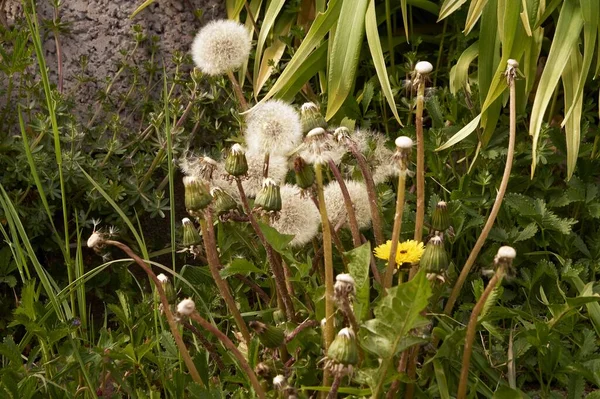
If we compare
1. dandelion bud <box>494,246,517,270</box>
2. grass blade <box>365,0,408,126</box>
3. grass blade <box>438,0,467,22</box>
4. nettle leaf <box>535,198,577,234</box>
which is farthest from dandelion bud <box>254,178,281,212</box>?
grass blade <box>438,0,467,22</box>

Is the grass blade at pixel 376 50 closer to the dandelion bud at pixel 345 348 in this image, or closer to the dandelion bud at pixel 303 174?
the dandelion bud at pixel 303 174

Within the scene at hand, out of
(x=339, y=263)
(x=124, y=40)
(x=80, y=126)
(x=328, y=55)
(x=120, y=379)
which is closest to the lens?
(x=120, y=379)

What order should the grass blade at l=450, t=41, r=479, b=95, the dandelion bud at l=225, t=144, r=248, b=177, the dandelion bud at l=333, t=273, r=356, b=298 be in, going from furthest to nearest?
the grass blade at l=450, t=41, r=479, b=95, the dandelion bud at l=225, t=144, r=248, b=177, the dandelion bud at l=333, t=273, r=356, b=298

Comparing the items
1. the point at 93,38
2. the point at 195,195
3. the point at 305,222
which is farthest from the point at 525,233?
the point at 93,38

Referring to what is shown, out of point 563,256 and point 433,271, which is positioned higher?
point 433,271

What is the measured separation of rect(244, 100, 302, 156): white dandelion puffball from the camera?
1744 millimetres

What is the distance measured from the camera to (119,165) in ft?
8.16

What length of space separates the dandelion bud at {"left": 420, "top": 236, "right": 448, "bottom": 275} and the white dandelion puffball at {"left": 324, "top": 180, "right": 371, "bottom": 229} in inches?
13.5

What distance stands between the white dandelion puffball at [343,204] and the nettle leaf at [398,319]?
49 centimetres

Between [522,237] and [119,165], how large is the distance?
3.60 feet

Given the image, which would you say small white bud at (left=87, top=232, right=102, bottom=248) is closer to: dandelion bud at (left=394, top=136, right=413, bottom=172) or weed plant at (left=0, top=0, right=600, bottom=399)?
weed plant at (left=0, top=0, right=600, bottom=399)

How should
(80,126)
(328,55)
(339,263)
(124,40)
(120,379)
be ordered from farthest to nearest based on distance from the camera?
(124,40) < (80,126) < (328,55) < (339,263) < (120,379)

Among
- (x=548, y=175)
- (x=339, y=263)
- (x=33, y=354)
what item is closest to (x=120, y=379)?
(x=33, y=354)

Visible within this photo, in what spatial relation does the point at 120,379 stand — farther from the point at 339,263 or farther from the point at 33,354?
the point at 339,263
